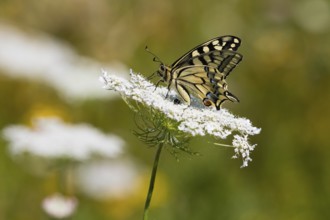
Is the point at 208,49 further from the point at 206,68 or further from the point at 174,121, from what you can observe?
the point at 174,121

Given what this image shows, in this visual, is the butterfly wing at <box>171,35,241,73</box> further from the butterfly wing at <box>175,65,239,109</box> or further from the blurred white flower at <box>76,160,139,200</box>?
the blurred white flower at <box>76,160,139,200</box>

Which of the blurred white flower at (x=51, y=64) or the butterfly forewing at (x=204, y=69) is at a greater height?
the blurred white flower at (x=51, y=64)

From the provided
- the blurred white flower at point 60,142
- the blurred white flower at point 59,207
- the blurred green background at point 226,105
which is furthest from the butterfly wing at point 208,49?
the blurred green background at point 226,105

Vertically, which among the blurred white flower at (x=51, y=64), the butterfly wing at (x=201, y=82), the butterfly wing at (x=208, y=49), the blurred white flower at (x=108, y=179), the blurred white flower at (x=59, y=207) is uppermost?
the blurred white flower at (x=51, y=64)

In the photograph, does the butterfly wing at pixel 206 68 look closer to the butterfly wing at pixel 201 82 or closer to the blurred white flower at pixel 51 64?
the butterfly wing at pixel 201 82

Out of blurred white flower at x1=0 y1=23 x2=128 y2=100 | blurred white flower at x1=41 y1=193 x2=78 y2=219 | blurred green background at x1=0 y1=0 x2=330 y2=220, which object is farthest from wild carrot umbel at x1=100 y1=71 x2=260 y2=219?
blurred white flower at x1=0 y1=23 x2=128 y2=100

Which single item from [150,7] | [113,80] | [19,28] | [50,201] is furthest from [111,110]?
[113,80]
